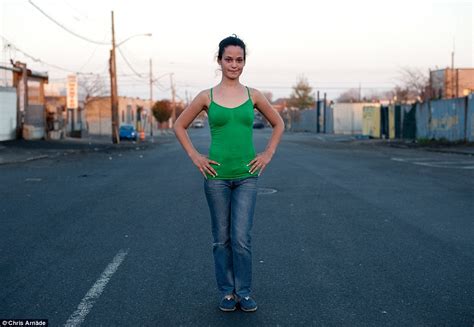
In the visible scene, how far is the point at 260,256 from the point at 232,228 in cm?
206

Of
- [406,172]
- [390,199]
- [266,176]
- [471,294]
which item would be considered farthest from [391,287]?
[406,172]

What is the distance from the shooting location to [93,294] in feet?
17.4

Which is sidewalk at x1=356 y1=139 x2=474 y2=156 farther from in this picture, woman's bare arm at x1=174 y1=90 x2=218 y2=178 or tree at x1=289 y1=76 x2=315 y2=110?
tree at x1=289 y1=76 x2=315 y2=110

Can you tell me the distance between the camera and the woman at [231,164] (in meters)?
4.63

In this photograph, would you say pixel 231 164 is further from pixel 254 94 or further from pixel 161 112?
pixel 161 112

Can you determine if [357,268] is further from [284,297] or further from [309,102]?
[309,102]

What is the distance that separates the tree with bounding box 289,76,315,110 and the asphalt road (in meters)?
94.3

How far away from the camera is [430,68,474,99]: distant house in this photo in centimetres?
5103

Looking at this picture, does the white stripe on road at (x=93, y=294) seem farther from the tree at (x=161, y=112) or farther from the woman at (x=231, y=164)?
the tree at (x=161, y=112)

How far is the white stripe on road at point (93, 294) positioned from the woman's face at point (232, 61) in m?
2.07

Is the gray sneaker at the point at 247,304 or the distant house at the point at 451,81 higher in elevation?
the distant house at the point at 451,81

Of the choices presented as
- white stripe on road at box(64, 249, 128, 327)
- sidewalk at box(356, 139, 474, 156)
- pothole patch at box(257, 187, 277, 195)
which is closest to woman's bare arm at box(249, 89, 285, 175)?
white stripe on road at box(64, 249, 128, 327)

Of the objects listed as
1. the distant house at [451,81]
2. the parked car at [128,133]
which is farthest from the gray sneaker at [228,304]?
the distant house at [451,81]

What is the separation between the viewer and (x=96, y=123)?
69375 mm
